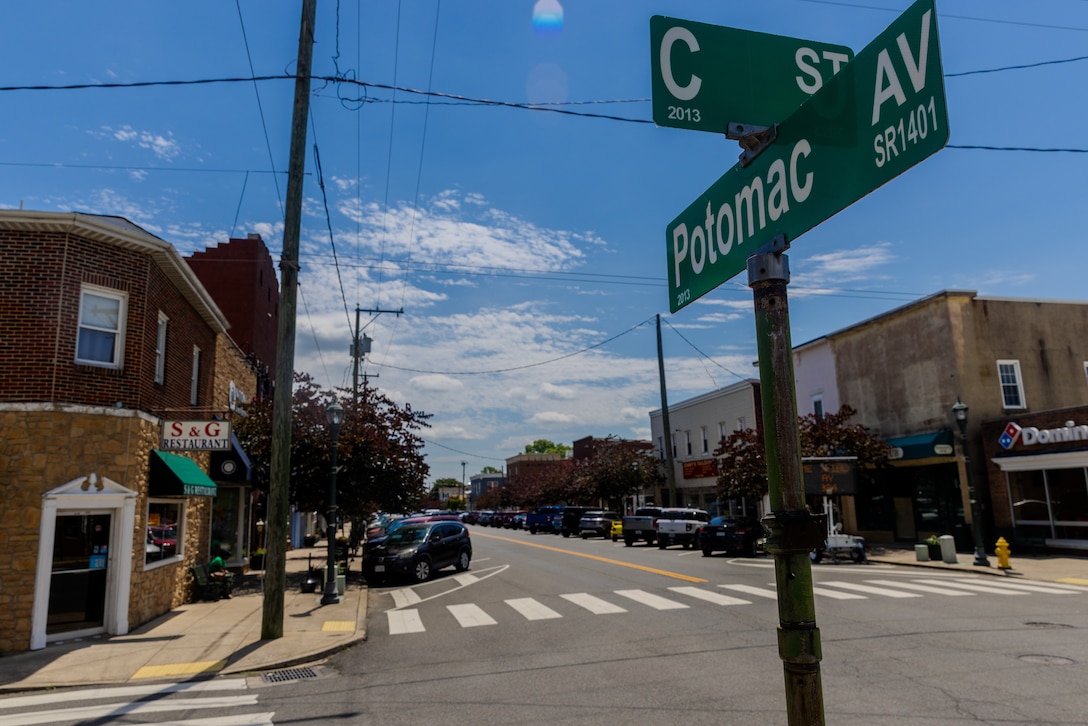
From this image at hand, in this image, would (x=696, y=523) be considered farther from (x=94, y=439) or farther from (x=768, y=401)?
(x=768, y=401)

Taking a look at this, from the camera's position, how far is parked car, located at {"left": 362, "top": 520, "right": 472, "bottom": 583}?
2147 cm

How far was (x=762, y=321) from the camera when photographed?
2.73 meters

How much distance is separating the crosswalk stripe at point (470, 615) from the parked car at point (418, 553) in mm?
5686

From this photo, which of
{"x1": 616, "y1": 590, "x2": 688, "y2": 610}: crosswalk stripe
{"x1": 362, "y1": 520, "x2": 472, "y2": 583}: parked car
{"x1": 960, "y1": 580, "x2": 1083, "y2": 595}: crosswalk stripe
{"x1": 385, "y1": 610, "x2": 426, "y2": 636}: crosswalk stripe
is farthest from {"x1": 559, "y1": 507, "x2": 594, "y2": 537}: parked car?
{"x1": 385, "y1": 610, "x2": 426, "y2": 636}: crosswalk stripe

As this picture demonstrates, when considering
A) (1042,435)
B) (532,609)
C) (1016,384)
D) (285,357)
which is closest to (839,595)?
(532,609)

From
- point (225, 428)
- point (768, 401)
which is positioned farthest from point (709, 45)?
point (225, 428)

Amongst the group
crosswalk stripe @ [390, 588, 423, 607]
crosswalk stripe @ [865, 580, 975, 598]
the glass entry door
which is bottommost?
crosswalk stripe @ [390, 588, 423, 607]

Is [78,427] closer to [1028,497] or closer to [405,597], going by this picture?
[405,597]

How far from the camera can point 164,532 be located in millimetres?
16062

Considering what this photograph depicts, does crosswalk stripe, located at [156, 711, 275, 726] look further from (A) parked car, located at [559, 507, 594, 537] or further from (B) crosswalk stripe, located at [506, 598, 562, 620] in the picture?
(A) parked car, located at [559, 507, 594, 537]

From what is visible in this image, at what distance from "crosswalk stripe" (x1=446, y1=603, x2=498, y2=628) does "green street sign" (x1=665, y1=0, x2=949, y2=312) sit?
11.7 metres

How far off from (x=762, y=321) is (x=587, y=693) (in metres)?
6.68

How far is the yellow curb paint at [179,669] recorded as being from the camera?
33.3ft

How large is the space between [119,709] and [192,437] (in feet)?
24.5
